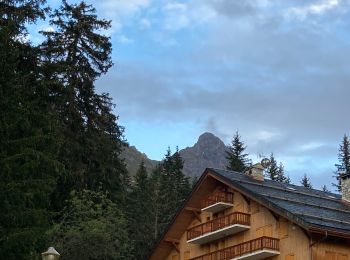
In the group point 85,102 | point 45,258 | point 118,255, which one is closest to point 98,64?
point 85,102

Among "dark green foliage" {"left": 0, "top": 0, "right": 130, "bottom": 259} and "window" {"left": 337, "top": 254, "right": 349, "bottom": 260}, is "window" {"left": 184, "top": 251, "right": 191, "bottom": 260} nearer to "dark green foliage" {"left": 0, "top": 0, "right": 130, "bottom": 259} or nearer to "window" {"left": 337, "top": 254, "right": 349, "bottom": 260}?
"dark green foliage" {"left": 0, "top": 0, "right": 130, "bottom": 259}

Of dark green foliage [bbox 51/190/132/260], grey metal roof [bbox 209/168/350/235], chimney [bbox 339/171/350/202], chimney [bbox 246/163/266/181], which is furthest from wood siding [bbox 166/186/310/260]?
chimney [bbox 339/171/350/202]

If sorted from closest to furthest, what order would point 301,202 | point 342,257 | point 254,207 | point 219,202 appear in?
point 342,257 < point 301,202 < point 254,207 < point 219,202

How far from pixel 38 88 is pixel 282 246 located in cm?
1740

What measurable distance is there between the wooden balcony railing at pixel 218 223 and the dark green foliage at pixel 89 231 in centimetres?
564

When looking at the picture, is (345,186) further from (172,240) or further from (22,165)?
(22,165)

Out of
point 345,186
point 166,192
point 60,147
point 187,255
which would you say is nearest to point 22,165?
point 60,147

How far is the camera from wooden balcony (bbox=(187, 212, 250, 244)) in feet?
132

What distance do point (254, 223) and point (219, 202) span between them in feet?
9.36

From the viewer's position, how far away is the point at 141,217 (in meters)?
66.8

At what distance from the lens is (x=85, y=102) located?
53.3 m

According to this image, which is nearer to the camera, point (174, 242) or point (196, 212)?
point (196, 212)

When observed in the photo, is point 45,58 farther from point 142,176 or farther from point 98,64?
point 142,176

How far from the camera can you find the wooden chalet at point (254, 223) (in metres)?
35.4
